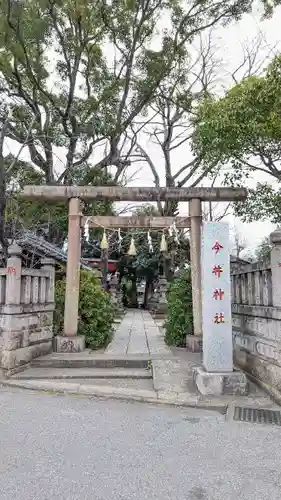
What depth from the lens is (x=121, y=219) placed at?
9.18 meters

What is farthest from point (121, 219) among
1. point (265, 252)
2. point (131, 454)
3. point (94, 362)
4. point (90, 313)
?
point (131, 454)

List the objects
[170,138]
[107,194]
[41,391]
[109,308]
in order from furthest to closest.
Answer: [170,138] < [109,308] < [107,194] < [41,391]

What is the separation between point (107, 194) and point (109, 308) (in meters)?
3.15

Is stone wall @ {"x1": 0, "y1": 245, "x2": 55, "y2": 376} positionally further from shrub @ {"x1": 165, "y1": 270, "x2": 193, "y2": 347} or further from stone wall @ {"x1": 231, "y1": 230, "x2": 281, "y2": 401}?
stone wall @ {"x1": 231, "y1": 230, "x2": 281, "y2": 401}

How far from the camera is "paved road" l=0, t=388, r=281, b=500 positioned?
2920 mm

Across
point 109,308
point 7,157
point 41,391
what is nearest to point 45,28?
Answer: point 7,157

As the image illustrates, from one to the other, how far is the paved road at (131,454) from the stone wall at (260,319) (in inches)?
51.7

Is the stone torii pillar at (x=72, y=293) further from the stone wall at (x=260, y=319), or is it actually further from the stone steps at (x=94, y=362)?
the stone wall at (x=260, y=319)

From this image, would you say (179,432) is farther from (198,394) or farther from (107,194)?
(107,194)

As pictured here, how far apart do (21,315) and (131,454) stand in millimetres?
4212

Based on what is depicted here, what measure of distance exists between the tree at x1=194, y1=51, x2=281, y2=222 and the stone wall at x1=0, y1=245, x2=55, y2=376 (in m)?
4.81

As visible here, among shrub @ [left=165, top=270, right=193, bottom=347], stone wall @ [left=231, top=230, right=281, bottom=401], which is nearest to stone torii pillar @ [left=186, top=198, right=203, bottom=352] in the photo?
shrub @ [left=165, top=270, right=193, bottom=347]

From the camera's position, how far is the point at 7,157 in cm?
1412

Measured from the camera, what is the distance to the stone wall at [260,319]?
544 centimetres
